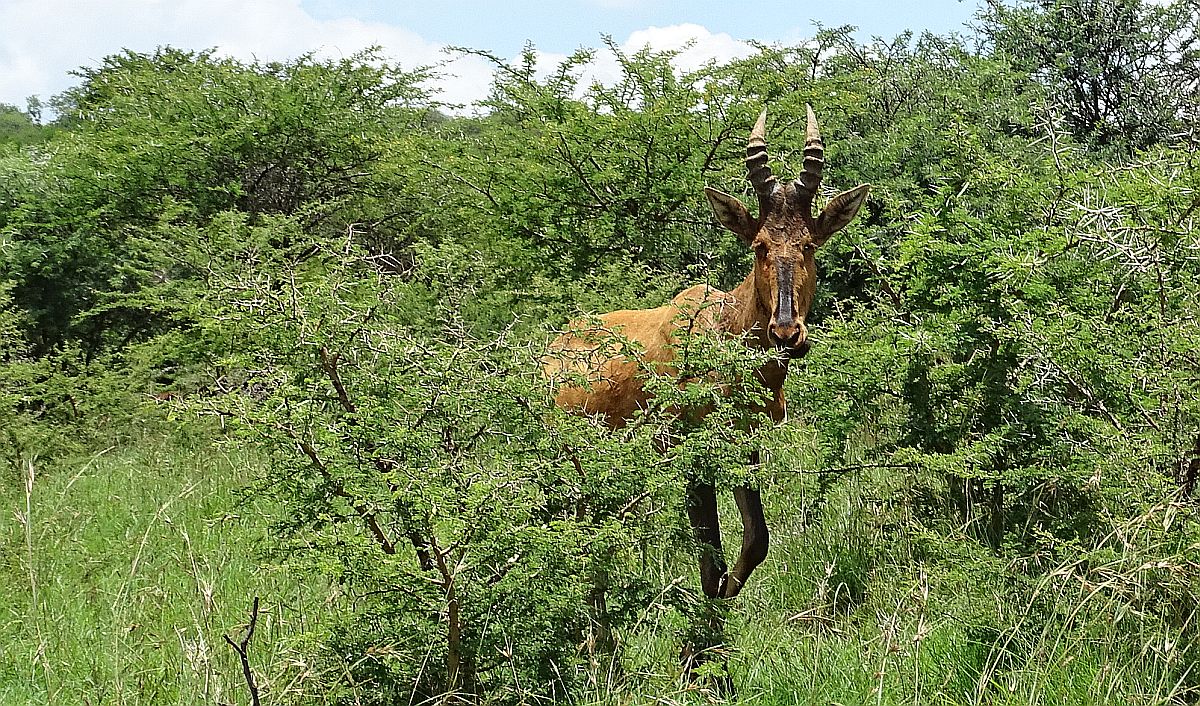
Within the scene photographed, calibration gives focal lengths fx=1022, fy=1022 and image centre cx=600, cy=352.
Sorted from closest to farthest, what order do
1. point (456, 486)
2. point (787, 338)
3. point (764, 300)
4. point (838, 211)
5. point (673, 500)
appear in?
point (456, 486), point (673, 500), point (787, 338), point (764, 300), point (838, 211)

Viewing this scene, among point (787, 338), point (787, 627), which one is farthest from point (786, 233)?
point (787, 627)

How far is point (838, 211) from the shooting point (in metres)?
4.90

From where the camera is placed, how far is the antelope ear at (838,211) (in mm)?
4859

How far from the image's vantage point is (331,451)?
11.0ft

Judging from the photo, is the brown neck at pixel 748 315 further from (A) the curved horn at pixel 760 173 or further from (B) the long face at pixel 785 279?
(A) the curved horn at pixel 760 173

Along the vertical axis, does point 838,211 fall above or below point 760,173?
below

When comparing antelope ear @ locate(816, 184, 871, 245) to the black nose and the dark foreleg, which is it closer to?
the black nose

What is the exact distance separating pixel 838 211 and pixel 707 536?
1671mm

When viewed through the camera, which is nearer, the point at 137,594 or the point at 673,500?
the point at 673,500

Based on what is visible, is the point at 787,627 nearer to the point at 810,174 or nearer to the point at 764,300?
the point at 764,300

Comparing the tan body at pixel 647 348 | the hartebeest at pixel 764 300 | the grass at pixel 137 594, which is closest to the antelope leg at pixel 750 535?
the hartebeest at pixel 764 300

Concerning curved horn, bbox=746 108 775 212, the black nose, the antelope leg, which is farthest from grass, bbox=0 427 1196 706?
curved horn, bbox=746 108 775 212

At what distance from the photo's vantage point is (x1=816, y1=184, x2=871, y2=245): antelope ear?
4859mm

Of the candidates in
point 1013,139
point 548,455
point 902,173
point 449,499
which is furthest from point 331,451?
point 1013,139
